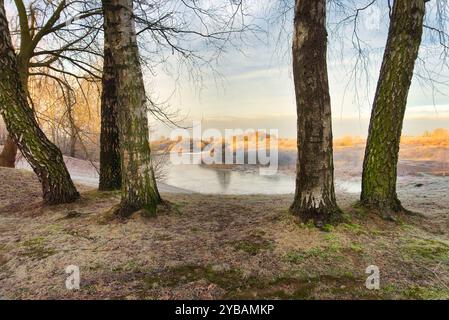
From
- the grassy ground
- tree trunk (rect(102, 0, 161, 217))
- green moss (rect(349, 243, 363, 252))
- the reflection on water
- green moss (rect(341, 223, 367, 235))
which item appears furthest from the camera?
the reflection on water

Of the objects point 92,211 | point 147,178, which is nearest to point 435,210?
point 147,178

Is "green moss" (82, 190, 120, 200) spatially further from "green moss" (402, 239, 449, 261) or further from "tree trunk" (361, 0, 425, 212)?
"green moss" (402, 239, 449, 261)

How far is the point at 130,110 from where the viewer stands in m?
4.44

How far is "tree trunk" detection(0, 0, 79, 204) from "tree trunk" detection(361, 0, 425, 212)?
15.5 ft

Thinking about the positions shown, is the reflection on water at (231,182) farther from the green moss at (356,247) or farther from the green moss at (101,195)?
the green moss at (356,247)

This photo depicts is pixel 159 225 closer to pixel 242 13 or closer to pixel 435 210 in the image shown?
pixel 242 13

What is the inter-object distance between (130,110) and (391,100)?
341cm

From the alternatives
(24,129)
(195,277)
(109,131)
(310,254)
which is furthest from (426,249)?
(24,129)

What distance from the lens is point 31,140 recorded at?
209 inches

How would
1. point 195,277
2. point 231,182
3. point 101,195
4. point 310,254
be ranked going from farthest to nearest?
point 231,182 → point 101,195 → point 310,254 → point 195,277

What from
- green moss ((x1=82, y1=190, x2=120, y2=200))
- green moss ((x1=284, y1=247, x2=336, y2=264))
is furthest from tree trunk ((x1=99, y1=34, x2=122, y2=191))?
green moss ((x1=284, y1=247, x2=336, y2=264))

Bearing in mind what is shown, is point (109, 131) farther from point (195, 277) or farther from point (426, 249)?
point (426, 249)

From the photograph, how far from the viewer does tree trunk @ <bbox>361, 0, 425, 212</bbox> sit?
4379mm

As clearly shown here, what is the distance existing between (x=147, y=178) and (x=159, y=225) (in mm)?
712
